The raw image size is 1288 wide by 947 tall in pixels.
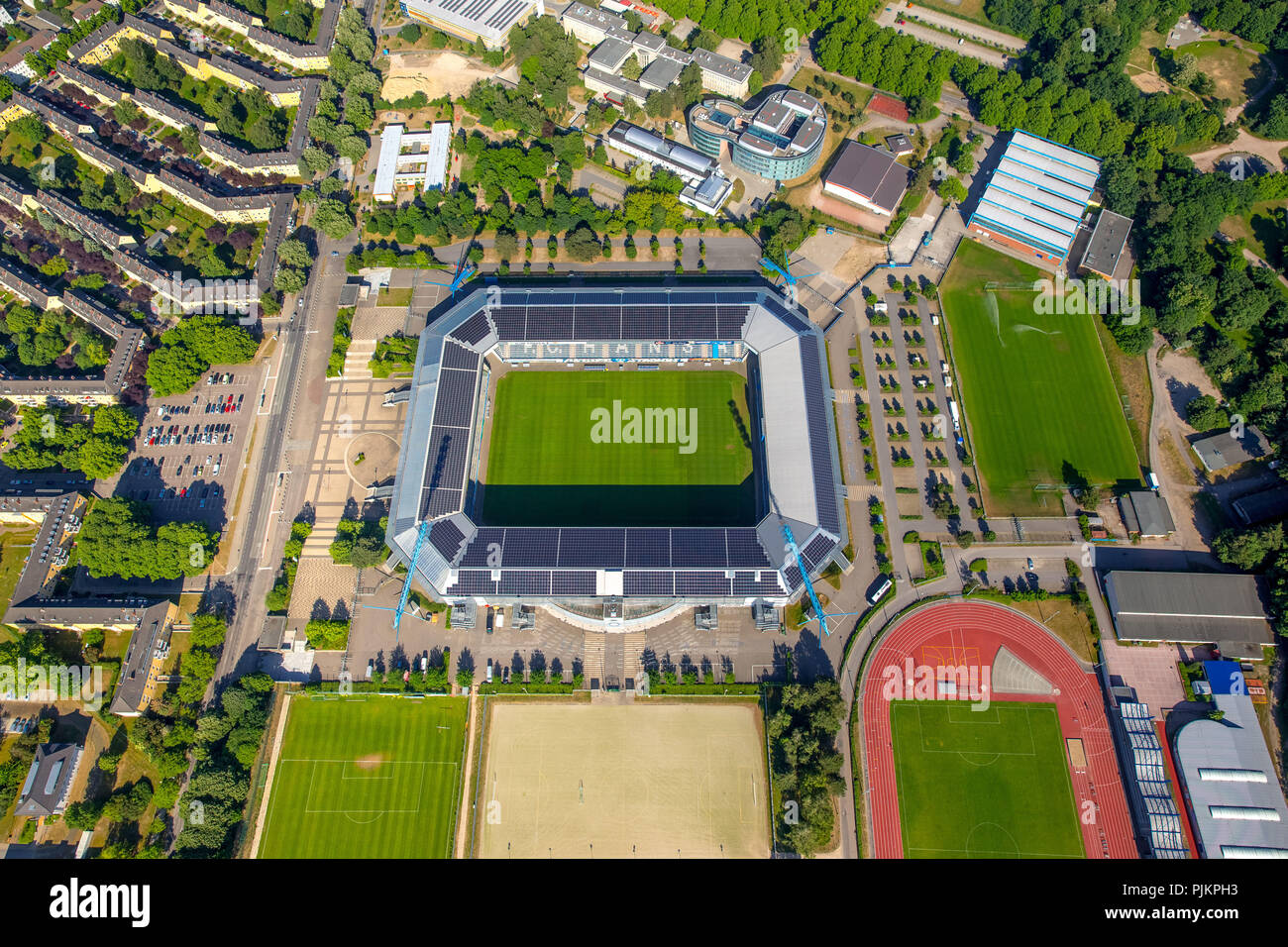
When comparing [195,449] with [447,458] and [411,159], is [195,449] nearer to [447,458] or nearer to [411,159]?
[447,458]

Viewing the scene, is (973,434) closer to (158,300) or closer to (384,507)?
(384,507)

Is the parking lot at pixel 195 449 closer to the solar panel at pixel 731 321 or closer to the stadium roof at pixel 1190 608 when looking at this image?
the solar panel at pixel 731 321

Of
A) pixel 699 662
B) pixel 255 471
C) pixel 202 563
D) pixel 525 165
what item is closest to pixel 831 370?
pixel 699 662

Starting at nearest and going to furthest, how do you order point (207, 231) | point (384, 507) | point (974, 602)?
1. point (974, 602)
2. point (384, 507)
3. point (207, 231)

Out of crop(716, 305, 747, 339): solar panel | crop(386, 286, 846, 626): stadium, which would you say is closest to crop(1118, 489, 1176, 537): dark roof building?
crop(386, 286, 846, 626): stadium

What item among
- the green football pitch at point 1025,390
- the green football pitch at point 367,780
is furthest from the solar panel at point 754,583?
the green football pitch at point 367,780

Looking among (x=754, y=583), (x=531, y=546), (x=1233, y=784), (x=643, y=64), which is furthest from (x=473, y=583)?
(x=643, y=64)
